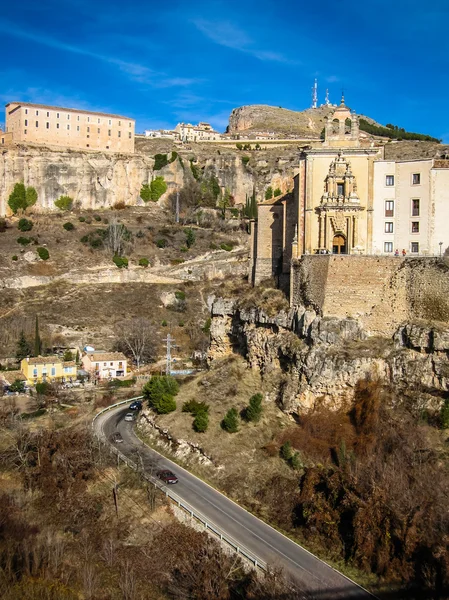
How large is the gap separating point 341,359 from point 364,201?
9.26 metres

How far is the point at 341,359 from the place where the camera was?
33562 mm

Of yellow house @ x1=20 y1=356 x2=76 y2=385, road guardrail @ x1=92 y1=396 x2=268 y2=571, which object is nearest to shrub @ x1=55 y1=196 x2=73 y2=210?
yellow house @ x1=20 y1=356 x2=76 y2=385

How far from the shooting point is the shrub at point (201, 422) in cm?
3350

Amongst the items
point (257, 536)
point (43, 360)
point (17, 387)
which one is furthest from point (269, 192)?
point (257, 536)

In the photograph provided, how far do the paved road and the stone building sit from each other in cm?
6381

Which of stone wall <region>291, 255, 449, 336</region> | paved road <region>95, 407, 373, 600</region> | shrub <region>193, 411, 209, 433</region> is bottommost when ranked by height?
paved road <region>95, 407, 373, 600</region>

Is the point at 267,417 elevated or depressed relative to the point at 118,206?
depressed

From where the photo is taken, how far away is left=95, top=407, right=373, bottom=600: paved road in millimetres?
22594

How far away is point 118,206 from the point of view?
8775 cm

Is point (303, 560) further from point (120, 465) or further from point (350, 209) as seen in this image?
point (350, 209)

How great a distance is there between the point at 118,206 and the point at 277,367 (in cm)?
5579

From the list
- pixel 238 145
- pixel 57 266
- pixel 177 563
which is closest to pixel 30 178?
pixel 57 266

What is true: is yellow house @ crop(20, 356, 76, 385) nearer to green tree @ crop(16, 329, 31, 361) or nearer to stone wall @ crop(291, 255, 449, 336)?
green tree @ crop(16, 329, 31, 361)

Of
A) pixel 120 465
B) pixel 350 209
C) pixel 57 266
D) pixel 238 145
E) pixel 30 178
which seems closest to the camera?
pixel 120 465
